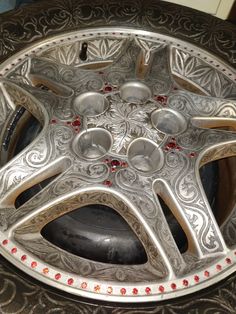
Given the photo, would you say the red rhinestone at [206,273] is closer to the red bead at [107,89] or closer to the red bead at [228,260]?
the red bead at [228,260]

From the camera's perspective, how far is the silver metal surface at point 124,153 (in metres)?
0.77

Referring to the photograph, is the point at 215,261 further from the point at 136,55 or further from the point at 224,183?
the point at 136,55

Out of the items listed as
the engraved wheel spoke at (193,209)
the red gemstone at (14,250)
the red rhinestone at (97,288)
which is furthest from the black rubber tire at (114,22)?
the red rhinestone at (97,288)

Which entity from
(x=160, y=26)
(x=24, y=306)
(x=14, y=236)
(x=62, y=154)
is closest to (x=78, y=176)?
(x=62, y=154)

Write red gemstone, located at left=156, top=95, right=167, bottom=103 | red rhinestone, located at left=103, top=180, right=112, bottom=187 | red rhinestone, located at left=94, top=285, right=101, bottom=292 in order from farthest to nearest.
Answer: red gemstone, located at left=156, top=95, right=167, bottom=103 → red rhinestone, located at left=103, top=180, right=112, bottom=187 → red rhinestone, located at left=94, top=285, right=101, bottom=292

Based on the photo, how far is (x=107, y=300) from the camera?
0.71 metres

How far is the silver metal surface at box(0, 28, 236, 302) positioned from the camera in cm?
77

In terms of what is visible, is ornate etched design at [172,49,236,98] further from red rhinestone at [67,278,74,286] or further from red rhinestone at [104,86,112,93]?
red rhinestone at [67,278,74,286]

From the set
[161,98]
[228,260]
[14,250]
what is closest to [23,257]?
[14,250]

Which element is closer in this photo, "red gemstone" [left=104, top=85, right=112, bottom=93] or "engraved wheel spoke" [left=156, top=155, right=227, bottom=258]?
"engraved wheel spoke" [left=156, top=155, right=227, bottom=258]

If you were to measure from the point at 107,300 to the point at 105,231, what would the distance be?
0.21 m

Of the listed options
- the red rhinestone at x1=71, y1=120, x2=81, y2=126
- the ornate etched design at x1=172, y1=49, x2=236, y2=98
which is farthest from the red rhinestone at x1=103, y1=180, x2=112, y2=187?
the ornate etched design at x1=172, y1=49, x2=236, y2=98

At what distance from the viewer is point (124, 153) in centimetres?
90

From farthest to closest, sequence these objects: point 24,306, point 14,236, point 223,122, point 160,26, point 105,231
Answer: point 160,26 < point 223,122 < point 105,231 < point 14,236 < point 24,306
